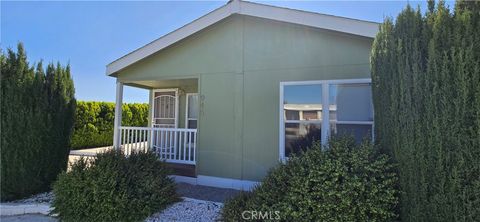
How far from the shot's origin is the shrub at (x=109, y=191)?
421 centimetres

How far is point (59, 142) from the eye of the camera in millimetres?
6105

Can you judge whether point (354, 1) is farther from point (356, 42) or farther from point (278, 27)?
point (278, 27)

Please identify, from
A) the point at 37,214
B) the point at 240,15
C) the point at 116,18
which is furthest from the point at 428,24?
the point at 116,18

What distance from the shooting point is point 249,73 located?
243 inches

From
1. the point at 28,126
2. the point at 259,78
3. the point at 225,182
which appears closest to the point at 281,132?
the point at 259,78

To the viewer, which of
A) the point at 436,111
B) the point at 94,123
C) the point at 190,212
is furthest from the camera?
the point at 94,123

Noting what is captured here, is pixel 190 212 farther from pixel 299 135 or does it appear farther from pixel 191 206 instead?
pixel 299 135

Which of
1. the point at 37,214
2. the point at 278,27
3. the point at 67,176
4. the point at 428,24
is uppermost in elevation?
the point at 278,27

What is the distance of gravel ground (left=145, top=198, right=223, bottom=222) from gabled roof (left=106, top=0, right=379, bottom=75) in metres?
3.77

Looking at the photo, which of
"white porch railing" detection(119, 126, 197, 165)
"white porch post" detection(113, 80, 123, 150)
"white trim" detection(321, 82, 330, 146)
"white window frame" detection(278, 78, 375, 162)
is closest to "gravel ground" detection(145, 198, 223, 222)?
"white window frame" detection(278, 78, 375, 162)

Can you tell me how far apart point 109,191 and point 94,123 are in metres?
11.6

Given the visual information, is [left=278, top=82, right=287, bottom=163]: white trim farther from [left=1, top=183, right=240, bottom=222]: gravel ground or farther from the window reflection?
[left=1, top=183, right=240, bottom=222]: gravel ground

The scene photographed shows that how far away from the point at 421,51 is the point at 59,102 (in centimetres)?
670

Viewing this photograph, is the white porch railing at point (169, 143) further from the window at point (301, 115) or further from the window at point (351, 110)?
the window at point (351, 110)
